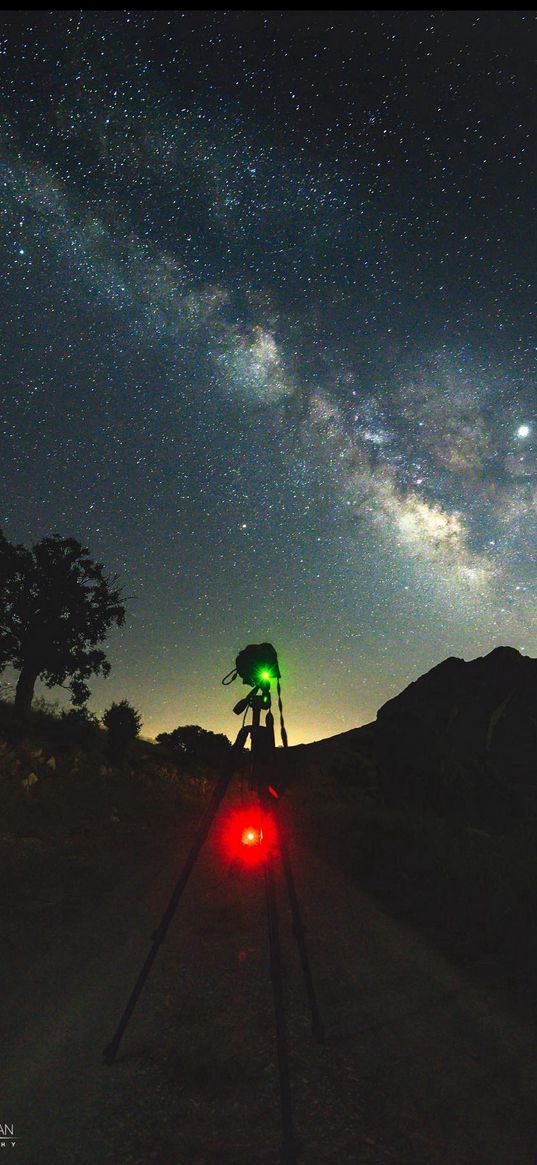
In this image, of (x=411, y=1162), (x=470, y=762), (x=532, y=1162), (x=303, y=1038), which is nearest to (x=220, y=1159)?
(x=411, y=1162)

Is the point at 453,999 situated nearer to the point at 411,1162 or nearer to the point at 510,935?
the point at 510,935

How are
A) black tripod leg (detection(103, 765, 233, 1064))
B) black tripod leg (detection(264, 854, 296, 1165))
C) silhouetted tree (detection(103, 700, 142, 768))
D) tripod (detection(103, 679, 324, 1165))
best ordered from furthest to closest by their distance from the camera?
silhouetted tree (detection(103, 700, 142, 768))
black tripod leg (detection(103, 765, 233, 1064))
tripod (detection(103, 679, 324, 1165))
black tripod leg (detection(264, 854, 296, 1165))

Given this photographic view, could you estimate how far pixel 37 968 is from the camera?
17.3 feet

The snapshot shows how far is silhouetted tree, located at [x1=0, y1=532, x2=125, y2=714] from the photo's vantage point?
24.2m

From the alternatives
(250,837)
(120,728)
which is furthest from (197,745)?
(250,837)

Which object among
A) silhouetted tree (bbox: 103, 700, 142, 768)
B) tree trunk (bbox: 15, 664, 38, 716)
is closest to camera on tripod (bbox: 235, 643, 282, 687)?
silhouetted tree (bbox: 103, 700, 142, 768)

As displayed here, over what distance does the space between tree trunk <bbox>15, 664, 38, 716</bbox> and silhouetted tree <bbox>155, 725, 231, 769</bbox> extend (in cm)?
1611

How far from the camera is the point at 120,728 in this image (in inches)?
975

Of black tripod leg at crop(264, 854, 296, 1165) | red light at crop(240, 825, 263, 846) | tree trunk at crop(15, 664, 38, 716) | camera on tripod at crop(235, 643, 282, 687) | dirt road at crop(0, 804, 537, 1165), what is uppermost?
tree trunk at crop(15, 664, 38, 716)

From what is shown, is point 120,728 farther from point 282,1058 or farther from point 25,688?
point 282,1058

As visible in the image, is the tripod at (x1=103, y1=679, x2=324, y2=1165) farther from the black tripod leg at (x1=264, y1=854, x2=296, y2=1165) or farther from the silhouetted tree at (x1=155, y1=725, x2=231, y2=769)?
the silhouetted tree at (x1=155, y1=725, x2=231, y2=769)

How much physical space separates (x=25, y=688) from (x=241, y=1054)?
76.2ft

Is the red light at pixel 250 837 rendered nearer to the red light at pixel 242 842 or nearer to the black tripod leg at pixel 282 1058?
the red light at pixel 242 842

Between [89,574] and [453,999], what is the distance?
24587 millimetres
